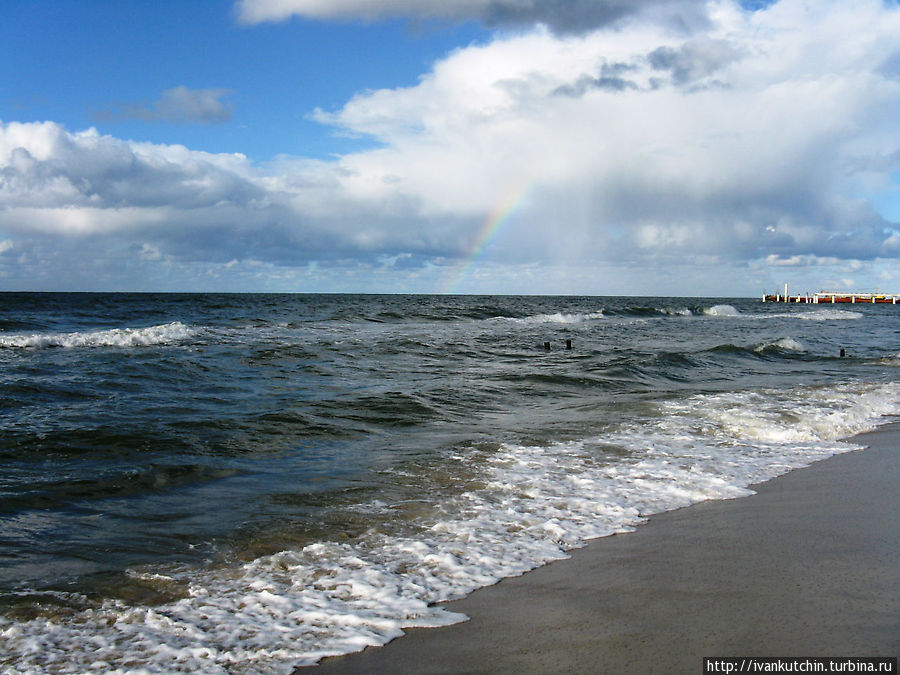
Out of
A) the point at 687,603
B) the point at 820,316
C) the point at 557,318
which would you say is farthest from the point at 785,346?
the point at 820,316

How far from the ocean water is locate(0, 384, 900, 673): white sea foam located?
0.02 metres

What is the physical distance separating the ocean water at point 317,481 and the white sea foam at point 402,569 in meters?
0.02

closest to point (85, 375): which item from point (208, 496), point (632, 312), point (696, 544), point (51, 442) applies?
point (51, 442)

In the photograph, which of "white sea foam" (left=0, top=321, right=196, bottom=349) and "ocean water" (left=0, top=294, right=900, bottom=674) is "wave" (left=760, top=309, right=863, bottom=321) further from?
"white sea foam" (left=0, top=321, right=196, bottom=349)

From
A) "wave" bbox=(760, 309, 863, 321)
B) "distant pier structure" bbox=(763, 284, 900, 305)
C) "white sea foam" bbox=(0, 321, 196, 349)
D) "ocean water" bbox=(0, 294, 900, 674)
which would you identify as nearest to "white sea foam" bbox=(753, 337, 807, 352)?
"ocean water" bbox=(0, 294, 900, 674)

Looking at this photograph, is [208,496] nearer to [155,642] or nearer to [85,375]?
[155,642]

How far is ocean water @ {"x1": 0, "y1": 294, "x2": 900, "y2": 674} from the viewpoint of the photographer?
12.1ft

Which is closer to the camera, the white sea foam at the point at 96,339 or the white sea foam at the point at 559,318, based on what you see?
the white sea foam at the point at 96,339

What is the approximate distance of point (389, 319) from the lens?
4494 centimetres

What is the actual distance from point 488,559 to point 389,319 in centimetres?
4067

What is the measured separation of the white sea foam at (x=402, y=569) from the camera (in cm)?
335

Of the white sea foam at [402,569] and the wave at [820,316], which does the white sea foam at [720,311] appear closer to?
the wave at [820,316]

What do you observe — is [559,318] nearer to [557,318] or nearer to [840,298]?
[557,318]

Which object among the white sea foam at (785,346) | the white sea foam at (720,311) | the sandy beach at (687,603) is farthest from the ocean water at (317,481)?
the white sea foam at (720,311)
